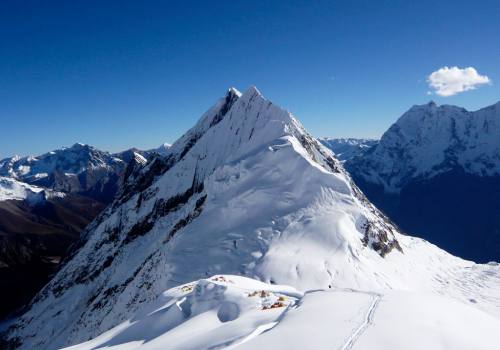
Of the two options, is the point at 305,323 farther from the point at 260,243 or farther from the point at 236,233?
the point at 236,233

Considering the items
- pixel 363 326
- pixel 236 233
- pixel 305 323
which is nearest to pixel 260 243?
pixel 236 233

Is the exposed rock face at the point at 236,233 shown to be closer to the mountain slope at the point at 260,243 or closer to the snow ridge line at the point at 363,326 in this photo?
the mountain slope at the point at 260,243

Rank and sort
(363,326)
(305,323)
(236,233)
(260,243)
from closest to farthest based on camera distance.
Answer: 1. (363,326)
2. (305,323)
3. (260,243)
4. (236,233)

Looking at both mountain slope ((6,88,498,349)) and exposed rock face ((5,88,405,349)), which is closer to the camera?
mountain slope ((6,88,498,349))

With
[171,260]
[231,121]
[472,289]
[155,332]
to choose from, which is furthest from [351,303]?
[231,121]

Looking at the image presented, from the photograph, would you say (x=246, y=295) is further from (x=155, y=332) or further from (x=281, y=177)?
(x=281, y=177)

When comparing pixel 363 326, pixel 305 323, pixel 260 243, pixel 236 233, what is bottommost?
pixel 305 323

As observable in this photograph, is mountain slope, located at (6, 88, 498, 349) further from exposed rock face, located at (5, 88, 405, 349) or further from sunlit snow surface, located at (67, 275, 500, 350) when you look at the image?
sunlit snow surface, located at (67, 275, 500, 350)

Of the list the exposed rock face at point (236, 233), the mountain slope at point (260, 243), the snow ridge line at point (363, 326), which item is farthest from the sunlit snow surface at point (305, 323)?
the exposed rock face at point (236, 233)

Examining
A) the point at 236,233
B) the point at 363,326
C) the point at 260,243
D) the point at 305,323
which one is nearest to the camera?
the point at 363,326

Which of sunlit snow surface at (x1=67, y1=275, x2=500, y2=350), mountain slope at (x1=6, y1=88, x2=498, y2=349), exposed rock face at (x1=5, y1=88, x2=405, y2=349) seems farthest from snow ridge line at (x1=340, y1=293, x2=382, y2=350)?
exposed rock face at (x1=5, y1=88, x2=405, y2=349)
